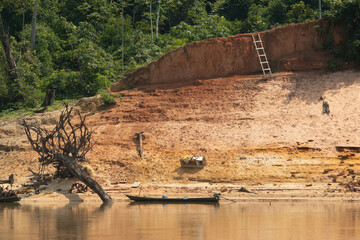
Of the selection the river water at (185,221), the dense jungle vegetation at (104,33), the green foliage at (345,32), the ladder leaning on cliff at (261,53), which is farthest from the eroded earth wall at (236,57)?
the river water at (185,221)

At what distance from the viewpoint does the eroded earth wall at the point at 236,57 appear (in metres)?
23.3

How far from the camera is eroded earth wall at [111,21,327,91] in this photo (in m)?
23.3

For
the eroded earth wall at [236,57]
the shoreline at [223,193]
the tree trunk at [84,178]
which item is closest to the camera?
the shoreline at [223,193]

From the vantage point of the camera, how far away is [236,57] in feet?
79.2

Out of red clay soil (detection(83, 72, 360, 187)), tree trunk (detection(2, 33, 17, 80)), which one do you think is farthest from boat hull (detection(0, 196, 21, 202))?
tree trunk (detection(2, 33, 17, 80))

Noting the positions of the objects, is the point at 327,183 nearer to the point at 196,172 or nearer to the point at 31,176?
the point at 196,172

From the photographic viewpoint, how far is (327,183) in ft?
57.7

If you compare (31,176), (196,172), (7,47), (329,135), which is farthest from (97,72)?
(329,135)

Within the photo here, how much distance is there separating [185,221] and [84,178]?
5.04 m

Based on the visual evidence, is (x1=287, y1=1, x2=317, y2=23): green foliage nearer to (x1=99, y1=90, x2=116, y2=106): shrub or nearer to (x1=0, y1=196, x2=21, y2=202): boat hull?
(x1=99, y1=90, x2=116, y2=106): shrub

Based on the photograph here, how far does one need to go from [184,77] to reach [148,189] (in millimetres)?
7290

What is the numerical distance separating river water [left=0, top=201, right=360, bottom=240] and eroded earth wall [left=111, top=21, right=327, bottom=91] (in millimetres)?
8624

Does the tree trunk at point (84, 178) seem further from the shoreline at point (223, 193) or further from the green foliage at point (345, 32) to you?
the green foliage at point (345, 32)

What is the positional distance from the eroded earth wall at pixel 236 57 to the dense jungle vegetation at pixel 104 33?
3.13ft
